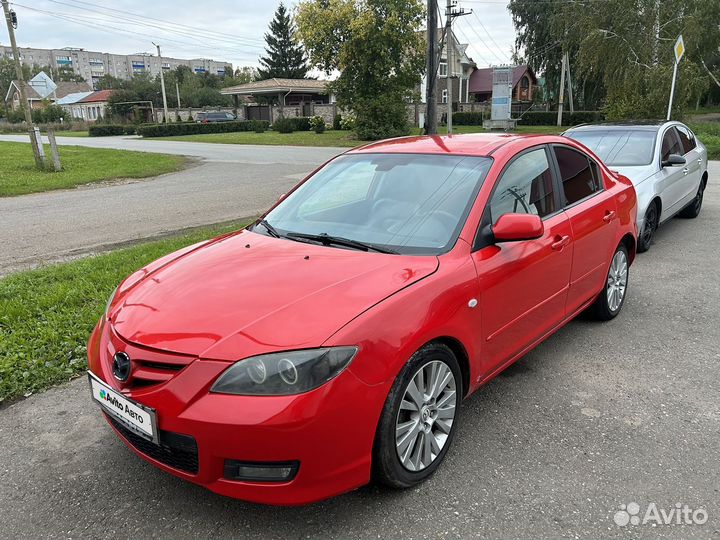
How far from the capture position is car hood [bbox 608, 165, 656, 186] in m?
6.88

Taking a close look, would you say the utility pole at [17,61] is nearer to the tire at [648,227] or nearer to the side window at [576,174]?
the tire at [648,227]

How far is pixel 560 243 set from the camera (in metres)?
3.71

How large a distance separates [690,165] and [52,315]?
8328 millimetres

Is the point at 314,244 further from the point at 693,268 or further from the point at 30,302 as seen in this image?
the point at 693,268

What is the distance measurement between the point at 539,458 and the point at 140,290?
7.49 ft

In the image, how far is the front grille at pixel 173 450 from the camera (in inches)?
89.7

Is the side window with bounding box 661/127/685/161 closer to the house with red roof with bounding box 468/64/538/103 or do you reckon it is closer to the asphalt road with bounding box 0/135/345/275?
the asphalt road with bounding box 0/135/345/275

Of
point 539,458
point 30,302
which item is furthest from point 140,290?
point 30,302

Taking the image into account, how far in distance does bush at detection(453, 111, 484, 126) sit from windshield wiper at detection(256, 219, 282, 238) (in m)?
43.4

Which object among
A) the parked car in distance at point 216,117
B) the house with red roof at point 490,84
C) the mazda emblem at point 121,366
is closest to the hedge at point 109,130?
the parked car in distance at point 216,117

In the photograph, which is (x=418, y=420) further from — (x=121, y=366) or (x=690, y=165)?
(x=690, y=165)

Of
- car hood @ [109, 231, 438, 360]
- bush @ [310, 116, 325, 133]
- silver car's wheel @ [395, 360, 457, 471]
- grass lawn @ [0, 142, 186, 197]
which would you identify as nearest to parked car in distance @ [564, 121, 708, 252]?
silver car's wheel @ [395, 360, 457, 471]

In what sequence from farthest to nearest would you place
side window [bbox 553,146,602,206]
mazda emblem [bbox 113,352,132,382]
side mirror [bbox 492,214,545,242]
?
side window [bbox 553,146,602,206], side mirror [bbox 492,214,545,242], mazda emblem [bbox 113,352,132,382]

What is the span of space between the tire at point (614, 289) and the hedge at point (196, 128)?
45.4m
